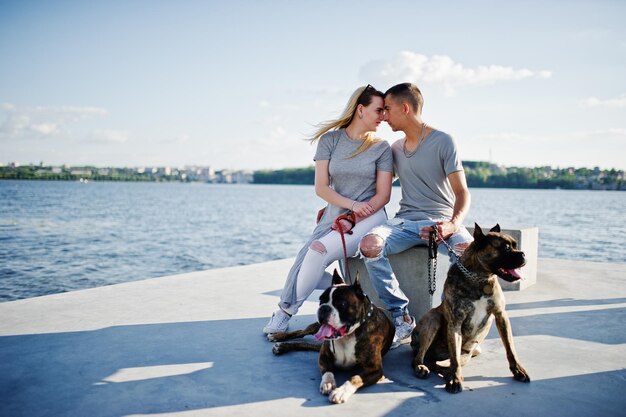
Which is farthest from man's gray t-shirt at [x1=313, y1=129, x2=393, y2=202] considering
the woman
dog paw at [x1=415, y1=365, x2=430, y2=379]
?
dog paw at [x1=415, y1=365, x2=430, y2=379]

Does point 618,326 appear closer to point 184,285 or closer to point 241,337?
point 241,337

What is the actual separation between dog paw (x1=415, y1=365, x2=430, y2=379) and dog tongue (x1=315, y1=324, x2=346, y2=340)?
0.72m

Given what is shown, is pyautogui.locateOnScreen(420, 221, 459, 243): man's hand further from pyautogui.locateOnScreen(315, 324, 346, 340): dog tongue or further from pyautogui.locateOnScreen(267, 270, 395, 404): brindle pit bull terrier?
pyautogui.locateOnScreen(315, 324, 346, 340): dog tongue

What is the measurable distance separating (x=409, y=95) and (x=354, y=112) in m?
0.55

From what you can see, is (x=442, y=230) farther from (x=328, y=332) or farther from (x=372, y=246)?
(x=328, y=332)

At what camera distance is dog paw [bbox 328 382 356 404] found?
326 centimetres

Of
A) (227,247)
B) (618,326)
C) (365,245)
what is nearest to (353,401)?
(365,245)

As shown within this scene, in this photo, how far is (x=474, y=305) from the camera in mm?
3664

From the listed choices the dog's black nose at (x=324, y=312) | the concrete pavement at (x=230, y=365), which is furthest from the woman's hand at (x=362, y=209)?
the dog's black nose at (x=324, y=312)

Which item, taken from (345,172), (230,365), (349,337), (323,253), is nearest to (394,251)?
(323,253)

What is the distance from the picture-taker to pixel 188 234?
99.3ft

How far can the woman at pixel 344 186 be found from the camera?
477 cm

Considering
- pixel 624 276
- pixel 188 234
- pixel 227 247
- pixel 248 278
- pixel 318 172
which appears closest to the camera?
pixel 318 172

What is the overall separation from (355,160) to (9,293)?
1034cm
